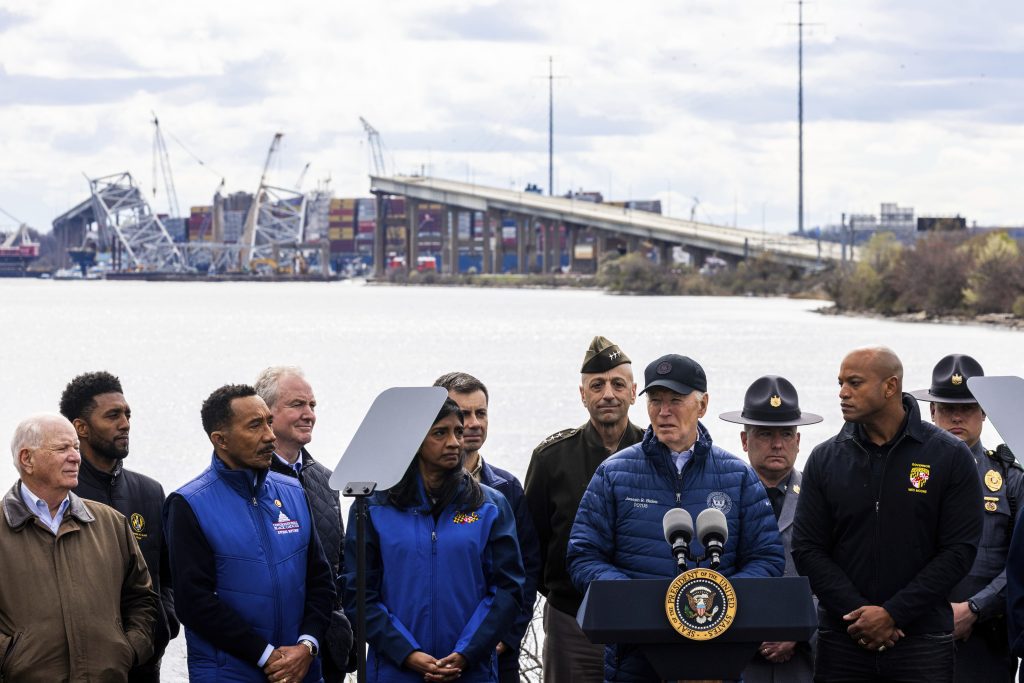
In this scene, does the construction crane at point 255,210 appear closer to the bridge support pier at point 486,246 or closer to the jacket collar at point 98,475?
the bridge support pier at point 486,246

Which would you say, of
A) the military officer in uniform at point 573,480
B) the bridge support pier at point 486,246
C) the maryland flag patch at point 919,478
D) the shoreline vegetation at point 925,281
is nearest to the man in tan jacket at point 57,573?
the military officer in uniform at point 573,480

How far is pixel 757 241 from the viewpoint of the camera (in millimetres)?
118438

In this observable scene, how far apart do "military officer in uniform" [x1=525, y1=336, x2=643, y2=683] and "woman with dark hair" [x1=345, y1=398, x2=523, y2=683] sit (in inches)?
28.5

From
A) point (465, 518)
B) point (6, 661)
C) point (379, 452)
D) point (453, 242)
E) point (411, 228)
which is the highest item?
point (411, 228)

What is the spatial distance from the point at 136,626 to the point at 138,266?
18379cm

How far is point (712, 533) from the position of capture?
3582mm

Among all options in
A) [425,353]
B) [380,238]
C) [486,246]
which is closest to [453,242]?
[486,246]

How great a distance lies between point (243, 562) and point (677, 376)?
1.45 meters

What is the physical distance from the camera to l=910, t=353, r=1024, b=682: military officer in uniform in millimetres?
5156

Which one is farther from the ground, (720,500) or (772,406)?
(772,406)

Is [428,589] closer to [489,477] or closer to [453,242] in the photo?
[489,477]

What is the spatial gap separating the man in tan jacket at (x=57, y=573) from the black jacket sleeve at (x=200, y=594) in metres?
0.17

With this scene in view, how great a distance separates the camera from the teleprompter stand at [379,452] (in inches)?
159

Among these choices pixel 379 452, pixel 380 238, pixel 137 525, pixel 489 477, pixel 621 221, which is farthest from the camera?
pixel 380 238
